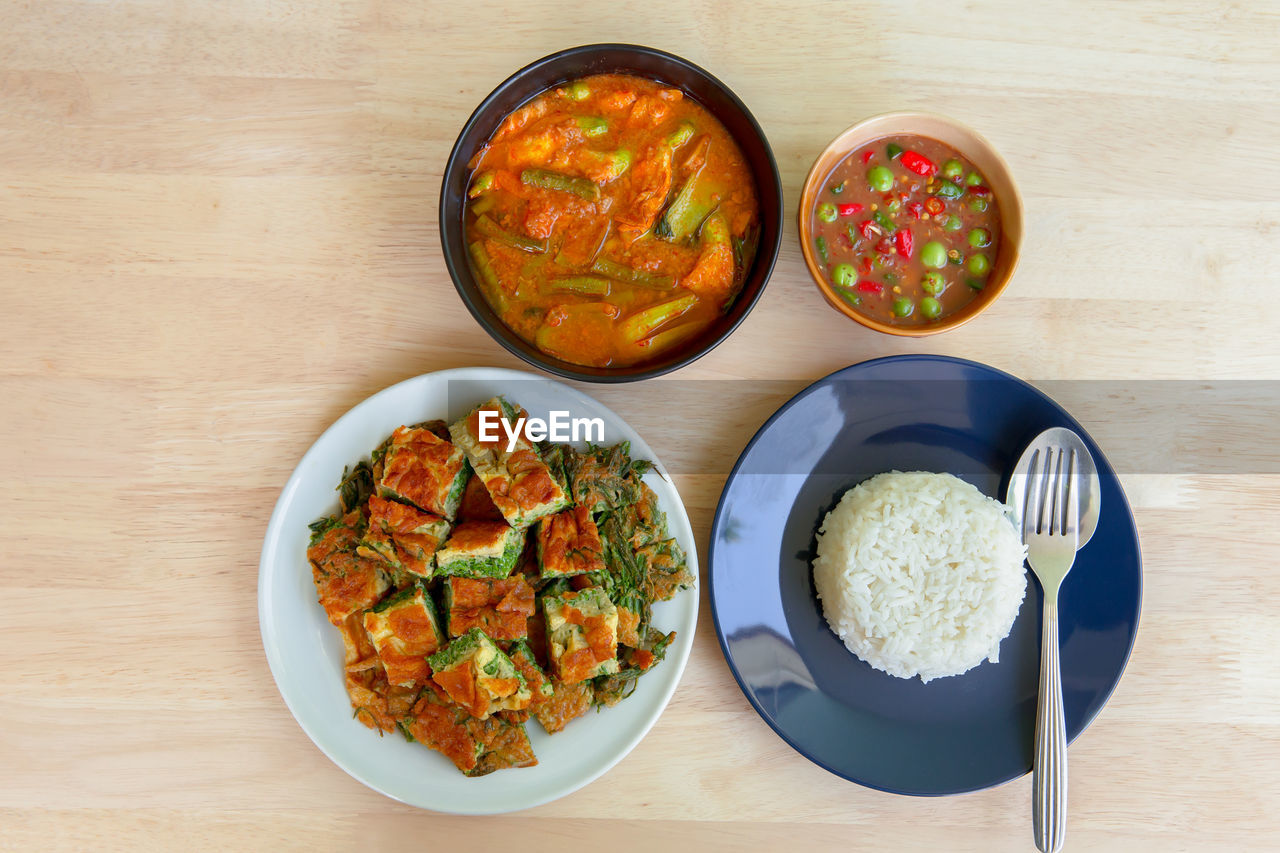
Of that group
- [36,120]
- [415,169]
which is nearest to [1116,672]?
[415,169]

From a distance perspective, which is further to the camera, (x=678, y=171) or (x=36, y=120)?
(x=36, y=120)

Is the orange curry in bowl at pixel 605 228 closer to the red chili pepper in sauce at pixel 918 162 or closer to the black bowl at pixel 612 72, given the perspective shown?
the black bowl at pixel 612 72

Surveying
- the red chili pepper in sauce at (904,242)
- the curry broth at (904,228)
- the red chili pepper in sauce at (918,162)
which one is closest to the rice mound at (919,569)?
the curry broth at (904,228)

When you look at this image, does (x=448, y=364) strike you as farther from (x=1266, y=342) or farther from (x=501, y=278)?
(x=1266, y=342)

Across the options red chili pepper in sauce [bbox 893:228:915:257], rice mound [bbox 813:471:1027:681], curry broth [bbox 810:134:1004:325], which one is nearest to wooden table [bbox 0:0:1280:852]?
curry broth [bbox 810:134:1004:325]

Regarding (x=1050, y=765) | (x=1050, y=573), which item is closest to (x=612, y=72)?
(x=1050, y=573)
